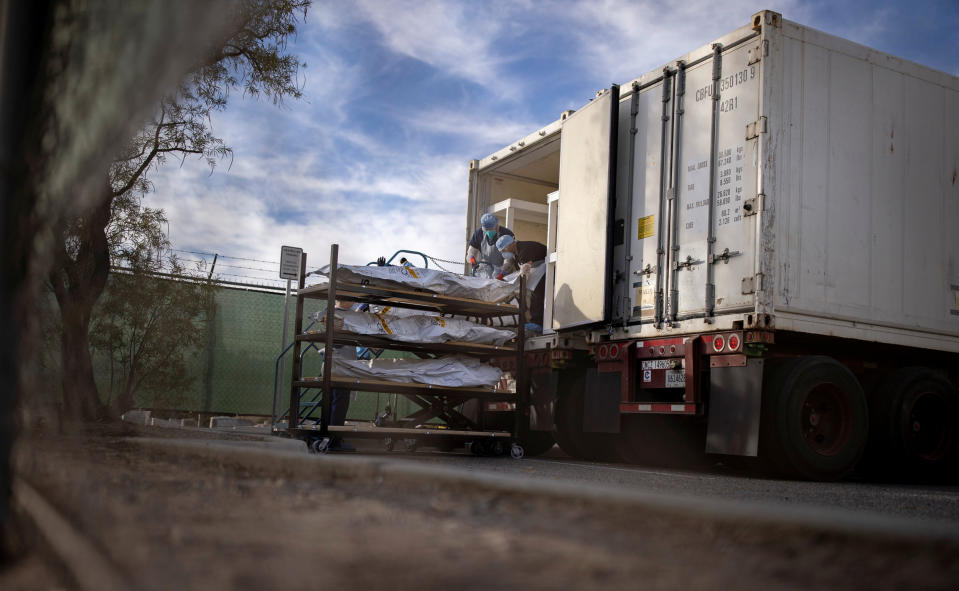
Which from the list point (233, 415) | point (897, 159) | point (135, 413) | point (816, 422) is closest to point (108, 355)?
point (135, 413)

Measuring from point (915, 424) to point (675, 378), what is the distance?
7.80 ft

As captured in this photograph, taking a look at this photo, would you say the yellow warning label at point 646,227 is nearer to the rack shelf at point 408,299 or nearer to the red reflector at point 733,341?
the red reflector at point 733,341

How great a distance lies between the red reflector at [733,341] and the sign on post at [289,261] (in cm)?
643

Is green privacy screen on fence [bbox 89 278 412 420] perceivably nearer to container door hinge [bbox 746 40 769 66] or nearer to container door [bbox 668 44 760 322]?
container door [bbox 668 44 760 322]

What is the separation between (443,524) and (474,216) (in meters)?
10.3

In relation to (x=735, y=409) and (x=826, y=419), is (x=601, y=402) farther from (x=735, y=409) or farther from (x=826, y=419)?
(x=826, y=419)

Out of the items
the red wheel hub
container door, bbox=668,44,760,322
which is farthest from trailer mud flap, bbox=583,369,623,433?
the red wheel hub

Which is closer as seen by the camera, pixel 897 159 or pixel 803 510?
pixel 803 510

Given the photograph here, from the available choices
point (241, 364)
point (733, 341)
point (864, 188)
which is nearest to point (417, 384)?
point (733, 341)

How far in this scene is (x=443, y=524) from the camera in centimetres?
238

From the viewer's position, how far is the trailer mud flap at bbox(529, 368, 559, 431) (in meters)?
9.87

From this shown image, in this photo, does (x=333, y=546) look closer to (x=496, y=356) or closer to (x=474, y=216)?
(x=496, y=356)

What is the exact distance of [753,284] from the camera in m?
7.23

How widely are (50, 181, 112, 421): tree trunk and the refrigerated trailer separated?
5.61m
